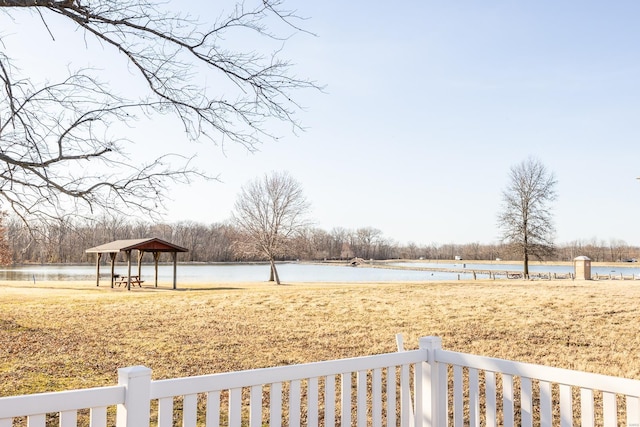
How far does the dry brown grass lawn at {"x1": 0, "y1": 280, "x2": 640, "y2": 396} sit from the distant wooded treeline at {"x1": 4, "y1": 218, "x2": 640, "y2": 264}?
1717 millimetres

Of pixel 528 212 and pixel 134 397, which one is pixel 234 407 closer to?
pixel 134 397

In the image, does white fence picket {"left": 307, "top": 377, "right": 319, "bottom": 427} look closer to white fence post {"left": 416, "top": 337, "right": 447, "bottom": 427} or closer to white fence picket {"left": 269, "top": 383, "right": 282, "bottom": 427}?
white fence picket {"left": 269, "top": 383, "right": 282, "bottom": 427}

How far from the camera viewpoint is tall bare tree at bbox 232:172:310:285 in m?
34.1

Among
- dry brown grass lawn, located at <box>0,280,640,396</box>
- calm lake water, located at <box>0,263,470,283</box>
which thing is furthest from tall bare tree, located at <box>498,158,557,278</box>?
dry brown grass lawn, located at <box>0,280,640,396</box>

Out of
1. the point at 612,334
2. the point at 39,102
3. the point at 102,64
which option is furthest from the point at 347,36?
the point at 612,334

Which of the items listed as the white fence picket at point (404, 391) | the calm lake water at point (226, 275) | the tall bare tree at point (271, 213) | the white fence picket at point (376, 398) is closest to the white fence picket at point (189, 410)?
the white fence picket at point (376, 398)

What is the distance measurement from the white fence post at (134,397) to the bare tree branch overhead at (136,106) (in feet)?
7.58

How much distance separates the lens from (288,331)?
11.2 m

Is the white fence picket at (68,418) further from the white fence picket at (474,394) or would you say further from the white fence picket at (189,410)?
the white fence picket at (474,394)

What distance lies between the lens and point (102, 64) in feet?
14.9

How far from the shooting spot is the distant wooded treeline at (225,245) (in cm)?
477

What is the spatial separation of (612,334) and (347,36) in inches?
287

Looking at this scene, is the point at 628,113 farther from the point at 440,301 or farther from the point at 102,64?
the point at 102,64

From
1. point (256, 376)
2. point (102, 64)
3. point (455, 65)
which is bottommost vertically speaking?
point (256, 376)
